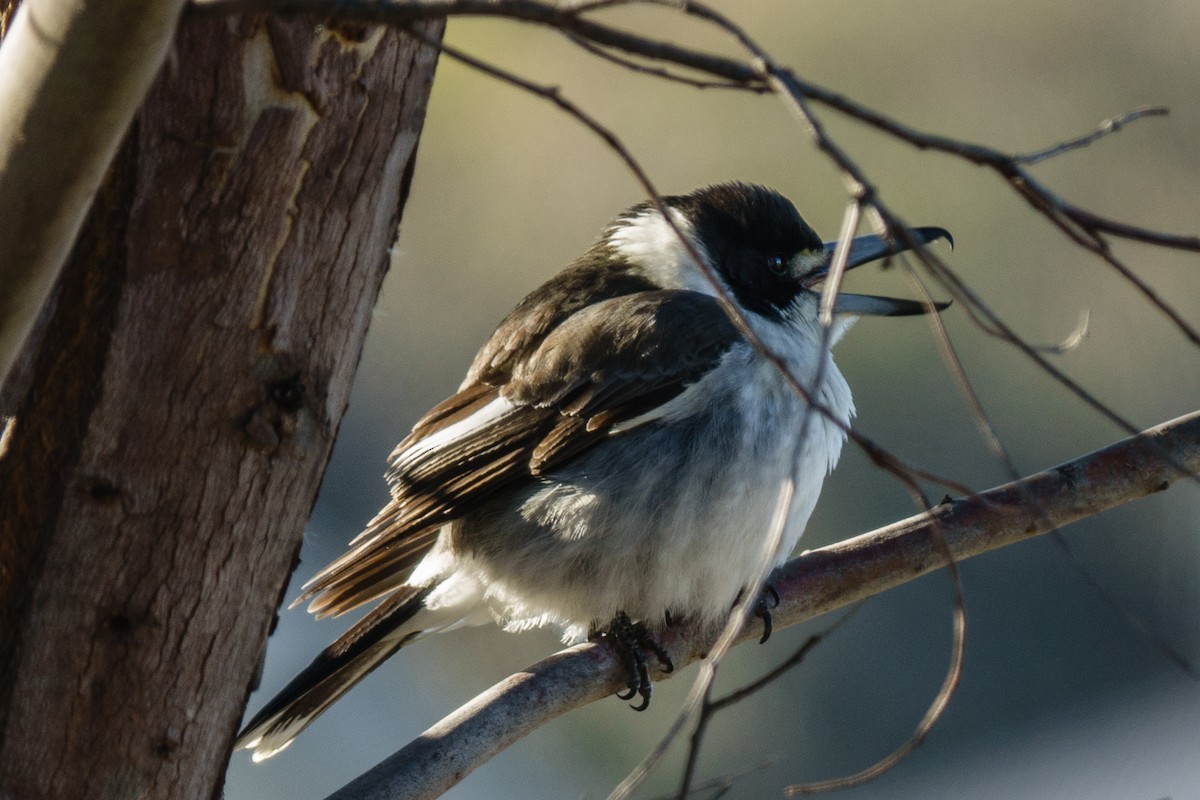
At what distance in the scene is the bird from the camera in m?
2.47

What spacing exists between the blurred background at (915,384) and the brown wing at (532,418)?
1.43 m

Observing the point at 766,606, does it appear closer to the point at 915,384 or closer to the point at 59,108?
the point at 59,108

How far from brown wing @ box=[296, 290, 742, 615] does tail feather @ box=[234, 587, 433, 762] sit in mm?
57

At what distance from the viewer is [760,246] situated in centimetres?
301

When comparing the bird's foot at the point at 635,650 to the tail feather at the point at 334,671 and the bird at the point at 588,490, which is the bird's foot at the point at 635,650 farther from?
the tail feather at the point at 334,671

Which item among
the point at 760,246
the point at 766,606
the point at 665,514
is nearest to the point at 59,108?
the point at 665,514

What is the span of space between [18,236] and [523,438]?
1.57 metres

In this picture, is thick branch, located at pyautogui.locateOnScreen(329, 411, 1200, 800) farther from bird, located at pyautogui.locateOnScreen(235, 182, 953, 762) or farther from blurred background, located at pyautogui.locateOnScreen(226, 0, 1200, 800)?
blurred background, located at pyautogui.locateOnScreen(226, 0, 1200, 800)

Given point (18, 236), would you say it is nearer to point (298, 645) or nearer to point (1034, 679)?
point (298, 645)

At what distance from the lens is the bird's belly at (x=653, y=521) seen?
2.46m

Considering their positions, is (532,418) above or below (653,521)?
above

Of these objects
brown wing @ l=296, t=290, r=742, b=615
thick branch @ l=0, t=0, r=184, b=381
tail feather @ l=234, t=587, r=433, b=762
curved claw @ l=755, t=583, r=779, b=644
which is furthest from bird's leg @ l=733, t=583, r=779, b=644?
thick branch @ l=0, t=0, r=184, b=381

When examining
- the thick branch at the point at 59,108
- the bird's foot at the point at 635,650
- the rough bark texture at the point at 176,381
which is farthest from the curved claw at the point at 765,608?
the thick branch at the point at 59,108

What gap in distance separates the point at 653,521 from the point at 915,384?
300 centimetres
